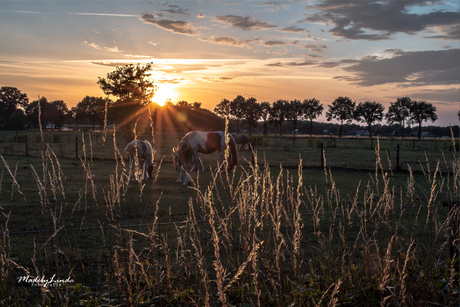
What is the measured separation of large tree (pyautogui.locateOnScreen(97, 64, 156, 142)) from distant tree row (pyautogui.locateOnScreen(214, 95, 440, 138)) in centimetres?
4745

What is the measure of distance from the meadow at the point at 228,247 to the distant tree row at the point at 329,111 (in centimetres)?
7112

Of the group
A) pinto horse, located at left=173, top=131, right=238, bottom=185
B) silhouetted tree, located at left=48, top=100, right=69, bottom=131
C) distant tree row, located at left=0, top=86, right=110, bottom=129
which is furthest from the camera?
silhouetted tree, located at left=48, top=100, right=69, bottom=131

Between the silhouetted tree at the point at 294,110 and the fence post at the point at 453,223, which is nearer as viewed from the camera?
the fence post at the point at 453,223

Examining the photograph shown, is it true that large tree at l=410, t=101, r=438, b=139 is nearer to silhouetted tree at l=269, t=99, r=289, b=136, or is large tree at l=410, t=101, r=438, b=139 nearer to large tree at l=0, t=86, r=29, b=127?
silhouetted tree at l=269, t=99, r=289, b=136

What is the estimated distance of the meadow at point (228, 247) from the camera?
94.3 inches

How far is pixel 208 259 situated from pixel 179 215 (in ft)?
7.51

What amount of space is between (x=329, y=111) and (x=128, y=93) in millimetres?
74255

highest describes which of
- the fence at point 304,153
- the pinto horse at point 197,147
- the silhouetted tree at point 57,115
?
the silhouetted tree at point 57,115

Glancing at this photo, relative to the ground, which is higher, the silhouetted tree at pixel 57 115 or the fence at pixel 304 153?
the silhouetted tree at pixel 57 115

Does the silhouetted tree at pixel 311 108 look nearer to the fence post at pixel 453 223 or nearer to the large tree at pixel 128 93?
the large tree at pixel 128 93

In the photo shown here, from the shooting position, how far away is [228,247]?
310 cm

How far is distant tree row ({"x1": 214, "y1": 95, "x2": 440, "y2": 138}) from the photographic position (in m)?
80.4

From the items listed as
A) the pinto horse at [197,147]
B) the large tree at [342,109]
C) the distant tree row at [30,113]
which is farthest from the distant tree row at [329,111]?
the pinto horse at [197,147]

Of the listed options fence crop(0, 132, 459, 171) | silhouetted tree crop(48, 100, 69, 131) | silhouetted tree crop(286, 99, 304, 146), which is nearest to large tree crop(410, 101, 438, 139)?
silhouetted tree crop(286, 99, 304, 146)
